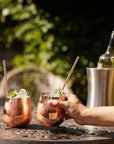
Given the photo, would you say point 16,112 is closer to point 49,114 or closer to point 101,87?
point 49,114

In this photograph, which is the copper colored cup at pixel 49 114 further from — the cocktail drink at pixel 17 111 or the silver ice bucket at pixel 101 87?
the silver ice bucket at pixel 101 87

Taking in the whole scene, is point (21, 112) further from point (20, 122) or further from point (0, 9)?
point (0, 9)

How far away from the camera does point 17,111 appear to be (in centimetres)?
122

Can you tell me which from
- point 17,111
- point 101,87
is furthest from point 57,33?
point 17,111

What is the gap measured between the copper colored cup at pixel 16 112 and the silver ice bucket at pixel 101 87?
13.9 inches

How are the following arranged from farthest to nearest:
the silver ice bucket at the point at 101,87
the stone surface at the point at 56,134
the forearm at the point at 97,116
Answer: the silver ice bucket at the point at 101,87, the forearm at the point at 97,116, the stone surface at the point at 56,134

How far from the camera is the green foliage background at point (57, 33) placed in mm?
3471

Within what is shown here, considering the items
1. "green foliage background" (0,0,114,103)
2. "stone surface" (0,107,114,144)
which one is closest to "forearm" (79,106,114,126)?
"stone surface" (0,107,114,144)

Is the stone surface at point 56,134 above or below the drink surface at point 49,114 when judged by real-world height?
below

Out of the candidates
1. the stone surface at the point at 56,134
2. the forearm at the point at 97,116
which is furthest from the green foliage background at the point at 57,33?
the forearm at the point at 97,116

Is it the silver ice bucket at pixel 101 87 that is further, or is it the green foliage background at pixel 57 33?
the green foliage background at pixel 57 33

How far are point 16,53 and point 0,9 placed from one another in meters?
0.57

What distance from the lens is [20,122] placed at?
123 cm

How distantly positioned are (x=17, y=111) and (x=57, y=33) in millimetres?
2372
